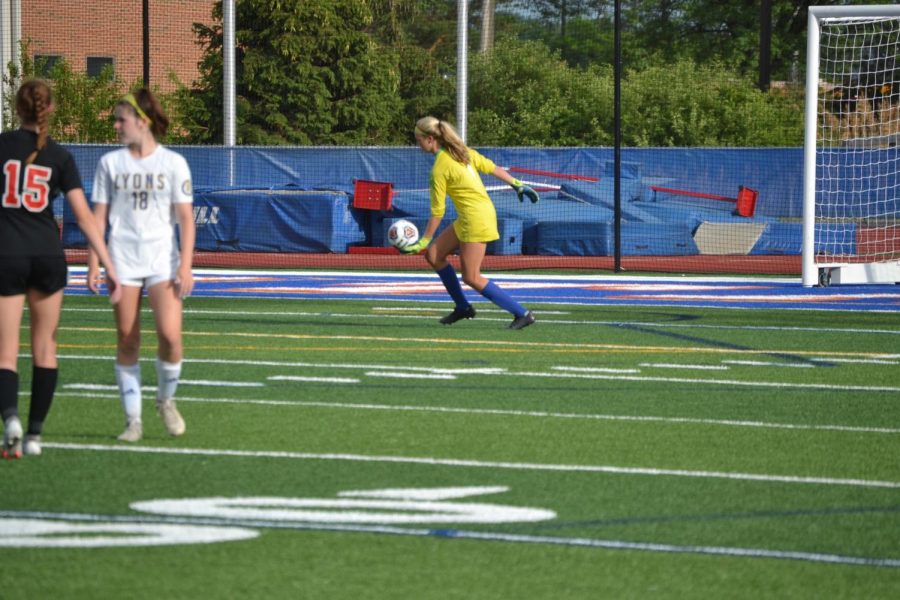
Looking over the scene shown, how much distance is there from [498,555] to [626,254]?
2280cm

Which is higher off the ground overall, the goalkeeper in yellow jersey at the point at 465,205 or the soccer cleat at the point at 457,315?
the goalkeeper in yellow jersey at the point at 465,205

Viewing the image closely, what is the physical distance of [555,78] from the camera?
4744cm

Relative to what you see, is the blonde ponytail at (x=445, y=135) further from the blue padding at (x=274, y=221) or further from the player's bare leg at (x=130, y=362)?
the blue padding at (x=274, y=221)

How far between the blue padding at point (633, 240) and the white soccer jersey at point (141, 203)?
2013cm

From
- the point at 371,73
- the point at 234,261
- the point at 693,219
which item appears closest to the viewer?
the point at 234,261

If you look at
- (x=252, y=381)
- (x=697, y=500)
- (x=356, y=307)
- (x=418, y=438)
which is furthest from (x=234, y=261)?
(x=697, y=500)

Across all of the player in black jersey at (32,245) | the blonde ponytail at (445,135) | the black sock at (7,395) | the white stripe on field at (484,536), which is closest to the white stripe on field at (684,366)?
the blonde ponytail at (445,135)

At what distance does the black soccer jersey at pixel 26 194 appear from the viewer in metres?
7.77

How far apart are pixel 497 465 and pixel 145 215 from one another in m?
2.31

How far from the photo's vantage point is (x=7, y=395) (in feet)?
25.7

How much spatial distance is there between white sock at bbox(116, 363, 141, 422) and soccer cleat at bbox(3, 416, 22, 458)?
70 centimetres

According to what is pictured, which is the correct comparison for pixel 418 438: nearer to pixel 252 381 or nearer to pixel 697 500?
pixel 697 500

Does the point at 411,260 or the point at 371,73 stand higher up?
the point at 371,73

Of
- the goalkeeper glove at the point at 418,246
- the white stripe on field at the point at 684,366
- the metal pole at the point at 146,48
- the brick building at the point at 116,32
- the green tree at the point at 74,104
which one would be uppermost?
the brick building at the point at 116,32
